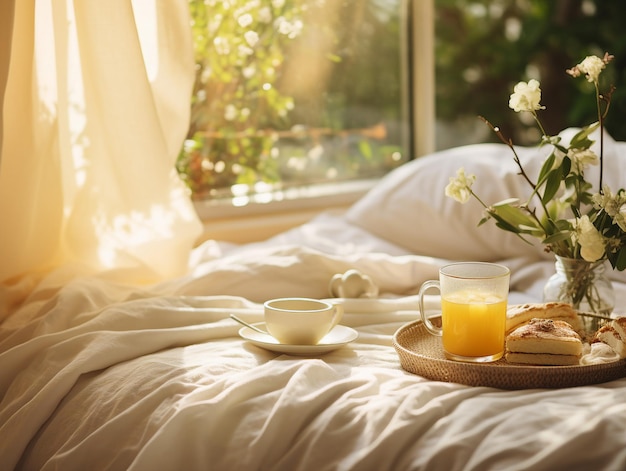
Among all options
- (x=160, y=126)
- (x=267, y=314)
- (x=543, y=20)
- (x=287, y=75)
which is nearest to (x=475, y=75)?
(x=543, y=20)

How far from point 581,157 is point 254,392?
25.4 inches

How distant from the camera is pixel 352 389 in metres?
1.20

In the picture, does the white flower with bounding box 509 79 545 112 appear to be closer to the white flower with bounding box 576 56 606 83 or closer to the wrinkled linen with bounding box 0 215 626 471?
the white flower with bounding box 576 56 606 83

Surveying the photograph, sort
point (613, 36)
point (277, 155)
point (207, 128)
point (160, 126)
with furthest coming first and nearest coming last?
point (613, 36)
point (277, 155)
point (207, 128)
point (160, 126)

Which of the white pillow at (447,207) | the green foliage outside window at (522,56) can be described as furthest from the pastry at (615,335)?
the green foliage outside window at (522,56)

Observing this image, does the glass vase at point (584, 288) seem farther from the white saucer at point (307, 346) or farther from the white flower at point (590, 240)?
the white saucer at point (307, 346)

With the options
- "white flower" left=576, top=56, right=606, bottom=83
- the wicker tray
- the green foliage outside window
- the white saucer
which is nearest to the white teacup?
the white saucer

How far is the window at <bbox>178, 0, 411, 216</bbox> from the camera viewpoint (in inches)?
92.9

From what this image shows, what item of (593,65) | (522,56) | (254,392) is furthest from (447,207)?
(522,56)

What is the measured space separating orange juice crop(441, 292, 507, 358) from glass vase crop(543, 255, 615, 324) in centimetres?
23

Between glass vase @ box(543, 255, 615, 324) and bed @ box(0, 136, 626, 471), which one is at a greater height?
glass vase @ box(543, 255, 615, 324)

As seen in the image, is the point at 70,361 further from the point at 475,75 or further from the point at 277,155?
the point at 475,75

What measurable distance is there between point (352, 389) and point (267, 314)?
0.76 ft

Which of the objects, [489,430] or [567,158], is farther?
[567,158]
